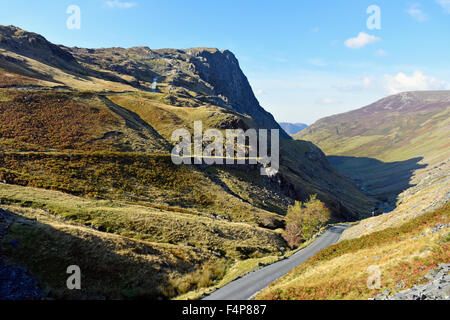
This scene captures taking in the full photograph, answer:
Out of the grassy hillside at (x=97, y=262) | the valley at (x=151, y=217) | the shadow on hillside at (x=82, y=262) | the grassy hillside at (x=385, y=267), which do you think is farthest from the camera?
the grassy hillside at (x=97, y=262)

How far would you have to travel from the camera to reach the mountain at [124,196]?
26922mm

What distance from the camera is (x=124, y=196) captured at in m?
53.3

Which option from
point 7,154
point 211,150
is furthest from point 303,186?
point 7,154

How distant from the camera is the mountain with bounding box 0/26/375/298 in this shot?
2692cm

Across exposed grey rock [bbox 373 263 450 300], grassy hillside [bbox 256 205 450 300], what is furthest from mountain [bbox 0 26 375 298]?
exposed grey rock [bbox 373 263 450 300]

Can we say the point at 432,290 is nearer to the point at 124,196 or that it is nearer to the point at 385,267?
the point at 385,267

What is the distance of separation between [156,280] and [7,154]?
4897 centimetres

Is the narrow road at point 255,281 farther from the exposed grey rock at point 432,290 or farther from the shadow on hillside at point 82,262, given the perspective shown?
the exposed grey rock at point 432,290

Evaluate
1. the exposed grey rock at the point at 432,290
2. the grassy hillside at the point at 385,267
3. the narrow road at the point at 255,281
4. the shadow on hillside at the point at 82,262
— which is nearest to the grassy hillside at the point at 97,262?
the shadow on hillside at the point at 82,262

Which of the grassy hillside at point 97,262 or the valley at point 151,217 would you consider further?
the grassy hillside at point 97,262

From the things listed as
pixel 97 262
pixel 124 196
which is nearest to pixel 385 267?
pixel 97 262

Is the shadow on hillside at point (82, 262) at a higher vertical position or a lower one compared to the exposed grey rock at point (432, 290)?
lower

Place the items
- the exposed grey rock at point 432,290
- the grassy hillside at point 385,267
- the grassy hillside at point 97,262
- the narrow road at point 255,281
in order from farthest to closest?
the narrow road at point 255,281, the grassy hillside at point 97,262, the grassy hillside at point 385,267, the exposed grey rock at point 432,290

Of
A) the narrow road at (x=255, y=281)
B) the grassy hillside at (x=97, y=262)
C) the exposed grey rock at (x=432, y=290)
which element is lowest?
the narrow road at (x=255, y=281)
